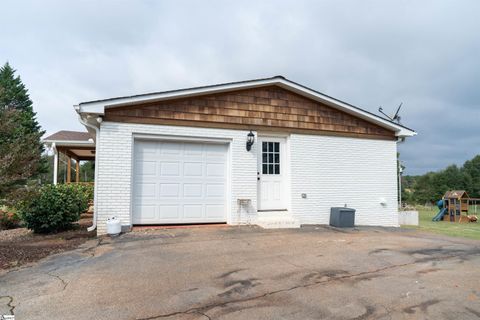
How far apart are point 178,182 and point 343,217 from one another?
4.78 metres

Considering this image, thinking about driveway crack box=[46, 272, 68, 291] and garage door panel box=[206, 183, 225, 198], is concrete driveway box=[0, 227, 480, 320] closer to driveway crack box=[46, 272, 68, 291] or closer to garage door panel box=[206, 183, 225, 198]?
driveway crack box=[46, 272, 68, 291]

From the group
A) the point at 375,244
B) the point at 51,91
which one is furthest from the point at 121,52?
the point at 375,244

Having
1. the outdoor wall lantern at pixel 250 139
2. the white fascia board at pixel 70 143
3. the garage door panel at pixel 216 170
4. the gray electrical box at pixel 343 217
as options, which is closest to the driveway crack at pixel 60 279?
the garage door panel at pixel 216 170

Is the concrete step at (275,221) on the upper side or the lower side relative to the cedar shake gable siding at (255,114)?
lower

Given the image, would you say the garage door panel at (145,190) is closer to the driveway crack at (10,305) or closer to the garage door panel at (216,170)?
the garage door panel at (216,170)

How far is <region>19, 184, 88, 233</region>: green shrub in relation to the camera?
26.1ft

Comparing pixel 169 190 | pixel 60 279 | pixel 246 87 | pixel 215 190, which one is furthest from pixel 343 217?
pixel 60 279

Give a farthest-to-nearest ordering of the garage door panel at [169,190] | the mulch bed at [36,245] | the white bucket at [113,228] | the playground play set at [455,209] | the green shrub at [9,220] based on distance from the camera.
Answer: the playground play set at [455,209] < the green shrub at [9,220] < the garage door panel at [169,190] < the white bucket at [113,228] < the mulch bed at [36,245]

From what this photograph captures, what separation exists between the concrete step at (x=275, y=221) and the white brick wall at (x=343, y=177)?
51cm

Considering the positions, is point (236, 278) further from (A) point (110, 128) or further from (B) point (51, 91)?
(B) point (51, 91)

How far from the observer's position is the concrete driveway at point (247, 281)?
3151 mm

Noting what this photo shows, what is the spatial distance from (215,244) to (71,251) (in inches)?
104

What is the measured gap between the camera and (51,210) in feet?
26.5

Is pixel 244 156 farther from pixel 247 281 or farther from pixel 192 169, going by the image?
pixel 247 281
